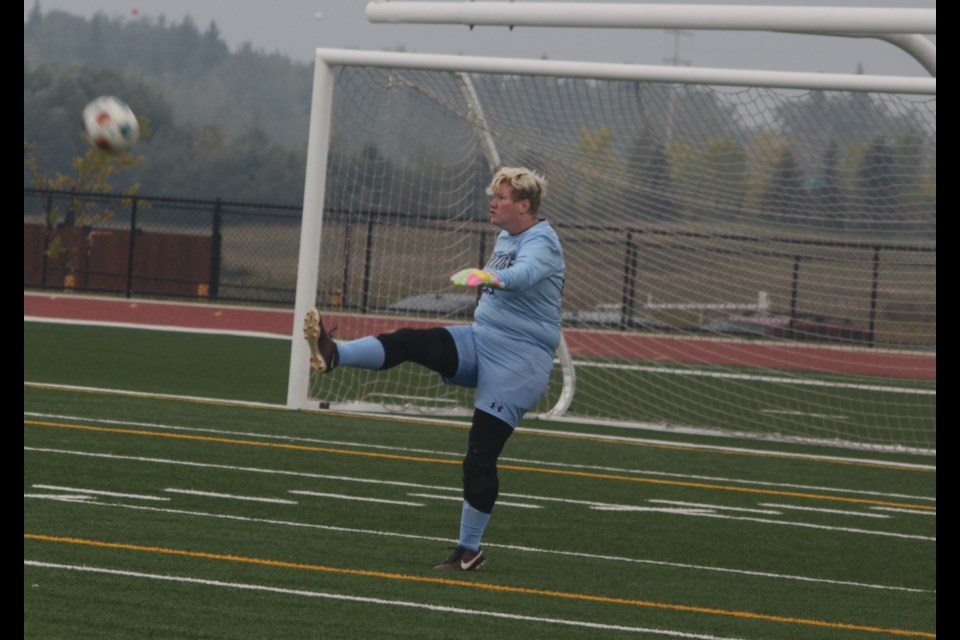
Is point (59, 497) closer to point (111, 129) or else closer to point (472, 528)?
point (111, 129)

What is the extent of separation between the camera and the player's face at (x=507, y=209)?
7.98 metres

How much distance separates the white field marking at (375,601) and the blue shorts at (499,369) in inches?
49.0

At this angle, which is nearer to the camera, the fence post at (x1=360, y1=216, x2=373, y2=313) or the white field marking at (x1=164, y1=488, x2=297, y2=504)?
the white field marking at (x1=164, y1=488, x2=297, y2=504)

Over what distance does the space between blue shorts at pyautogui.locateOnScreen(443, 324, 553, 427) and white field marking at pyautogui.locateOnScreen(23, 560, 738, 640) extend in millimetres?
1245

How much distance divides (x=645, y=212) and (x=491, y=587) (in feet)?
34.7

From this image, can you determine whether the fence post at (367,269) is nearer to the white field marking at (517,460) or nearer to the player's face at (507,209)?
the white field marking at (517,460)

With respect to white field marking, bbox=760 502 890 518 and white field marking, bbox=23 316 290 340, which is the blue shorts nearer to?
white field marking, bbox=760 502 890 518

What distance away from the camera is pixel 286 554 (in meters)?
8.20

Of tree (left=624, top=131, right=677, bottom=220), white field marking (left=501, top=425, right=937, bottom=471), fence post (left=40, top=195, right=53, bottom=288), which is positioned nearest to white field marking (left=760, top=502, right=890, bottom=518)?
white field marking (left=501, top=425, right=937, bottom=471)

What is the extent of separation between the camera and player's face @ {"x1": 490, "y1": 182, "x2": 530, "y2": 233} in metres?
7.98

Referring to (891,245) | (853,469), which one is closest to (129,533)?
(853,469)

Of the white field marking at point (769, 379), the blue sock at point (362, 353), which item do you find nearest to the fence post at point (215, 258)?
the white field marking at point (769, 379)

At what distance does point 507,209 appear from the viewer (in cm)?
799

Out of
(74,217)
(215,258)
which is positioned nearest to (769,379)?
(215,258)
